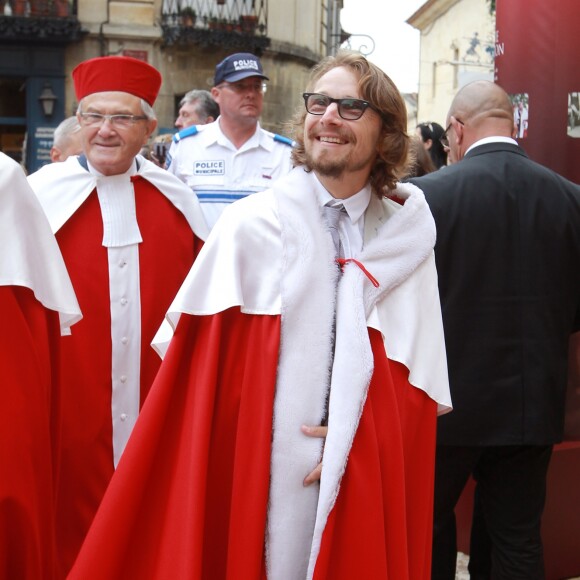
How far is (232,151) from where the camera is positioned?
224 inches

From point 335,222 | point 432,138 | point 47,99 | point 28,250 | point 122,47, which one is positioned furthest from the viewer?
point 122,47

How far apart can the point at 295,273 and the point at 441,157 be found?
4.05 meters

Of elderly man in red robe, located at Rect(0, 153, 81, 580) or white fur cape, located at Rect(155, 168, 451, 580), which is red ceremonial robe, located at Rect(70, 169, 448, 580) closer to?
white fur cape, located at Rect(155, 168, 451, 580)

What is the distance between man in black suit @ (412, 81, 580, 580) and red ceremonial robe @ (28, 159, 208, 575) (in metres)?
1.16

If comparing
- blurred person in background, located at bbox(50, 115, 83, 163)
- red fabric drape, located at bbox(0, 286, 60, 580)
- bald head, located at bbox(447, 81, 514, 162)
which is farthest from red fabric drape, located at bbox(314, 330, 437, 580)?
blurred person in background, located at bbox(50, 115, 83, 163)

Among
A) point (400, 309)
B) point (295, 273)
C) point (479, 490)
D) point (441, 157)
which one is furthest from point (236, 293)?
point (441, 157)

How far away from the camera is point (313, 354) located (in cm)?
279

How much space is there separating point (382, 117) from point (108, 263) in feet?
5.24

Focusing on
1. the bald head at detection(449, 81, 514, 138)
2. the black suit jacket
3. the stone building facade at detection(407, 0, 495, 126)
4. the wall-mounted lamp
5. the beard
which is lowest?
the black suit jacket

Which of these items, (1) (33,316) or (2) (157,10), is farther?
(2) (157,10)

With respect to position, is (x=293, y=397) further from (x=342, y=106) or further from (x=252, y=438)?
(x=342, y=106)

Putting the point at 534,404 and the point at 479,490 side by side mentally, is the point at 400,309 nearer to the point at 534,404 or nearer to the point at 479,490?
the point at 534,404

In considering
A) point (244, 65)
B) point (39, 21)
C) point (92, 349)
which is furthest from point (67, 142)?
point (39, 21)

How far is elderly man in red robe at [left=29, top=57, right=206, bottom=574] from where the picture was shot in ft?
13.4
